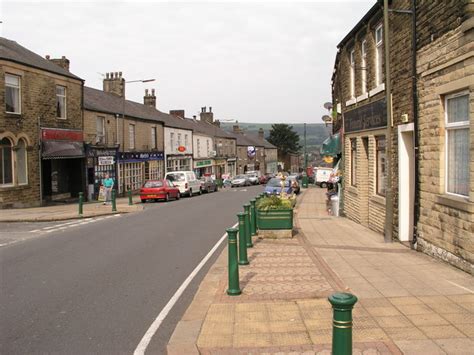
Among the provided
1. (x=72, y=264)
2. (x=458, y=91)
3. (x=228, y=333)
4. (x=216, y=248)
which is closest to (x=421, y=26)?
(x=458, y=91)

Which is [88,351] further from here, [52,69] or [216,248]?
[52,69]

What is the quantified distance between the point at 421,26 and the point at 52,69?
21.3 meters

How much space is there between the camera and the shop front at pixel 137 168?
3588cm

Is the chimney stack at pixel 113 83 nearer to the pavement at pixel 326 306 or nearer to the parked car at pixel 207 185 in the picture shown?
the parked car at pixel 207 185

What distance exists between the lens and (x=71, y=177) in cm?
3017

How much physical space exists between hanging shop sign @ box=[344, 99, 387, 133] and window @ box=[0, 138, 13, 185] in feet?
49.8

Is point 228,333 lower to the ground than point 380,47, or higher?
lower

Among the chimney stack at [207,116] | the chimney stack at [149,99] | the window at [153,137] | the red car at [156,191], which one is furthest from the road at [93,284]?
the chimney stack at [207,116]

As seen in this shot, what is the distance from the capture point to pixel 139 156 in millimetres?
38688

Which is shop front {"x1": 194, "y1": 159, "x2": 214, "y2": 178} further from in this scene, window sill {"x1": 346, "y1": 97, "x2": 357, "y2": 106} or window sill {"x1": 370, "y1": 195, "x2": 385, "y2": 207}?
window sill {"x1": 370, "y1": 195, "x2": 385, "y2": 207}

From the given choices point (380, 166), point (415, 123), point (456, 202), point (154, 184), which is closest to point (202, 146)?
point (154, 184)

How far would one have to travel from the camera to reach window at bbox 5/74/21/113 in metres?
23.0

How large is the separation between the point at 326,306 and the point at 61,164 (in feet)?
82.8

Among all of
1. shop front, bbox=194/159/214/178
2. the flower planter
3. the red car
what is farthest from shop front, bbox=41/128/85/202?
shop front, bbox=194/159/214/178
